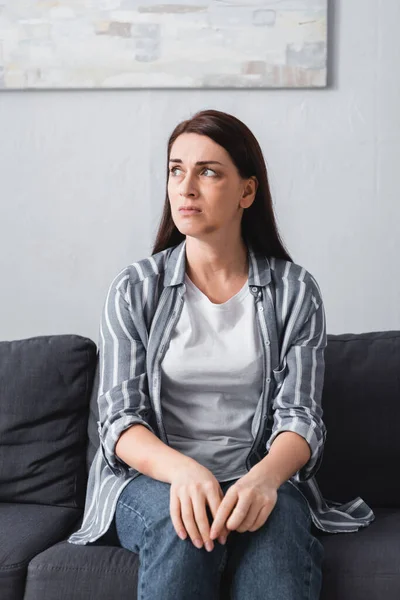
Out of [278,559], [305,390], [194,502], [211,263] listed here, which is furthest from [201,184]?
[278,559]

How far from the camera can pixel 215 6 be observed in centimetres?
243

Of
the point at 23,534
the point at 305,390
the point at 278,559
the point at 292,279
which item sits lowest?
the point at 23,534

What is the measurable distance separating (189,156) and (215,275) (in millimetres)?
257

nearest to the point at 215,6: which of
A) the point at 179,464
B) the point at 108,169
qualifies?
the point at 108,169

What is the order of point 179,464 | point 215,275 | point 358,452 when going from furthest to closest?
point 358,452 < point 215,275 < point 179,464

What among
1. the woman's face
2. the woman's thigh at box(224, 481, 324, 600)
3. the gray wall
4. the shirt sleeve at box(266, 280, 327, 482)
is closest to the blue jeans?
the woman's thigh at box(224, 481, 324, 600)

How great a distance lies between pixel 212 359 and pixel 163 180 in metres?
0.94

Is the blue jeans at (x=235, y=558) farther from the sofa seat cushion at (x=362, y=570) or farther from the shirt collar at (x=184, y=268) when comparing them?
the shirt collar at (x=184, y=268)

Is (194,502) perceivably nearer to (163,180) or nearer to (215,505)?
(215,505)

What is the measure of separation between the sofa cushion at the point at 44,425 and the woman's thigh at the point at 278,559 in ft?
1.89

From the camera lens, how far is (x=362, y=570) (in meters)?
1.60

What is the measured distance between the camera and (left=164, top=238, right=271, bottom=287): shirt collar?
1796 mm

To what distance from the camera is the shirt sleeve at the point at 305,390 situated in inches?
66.4

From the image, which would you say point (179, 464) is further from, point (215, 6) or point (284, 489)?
point (215, 6)
